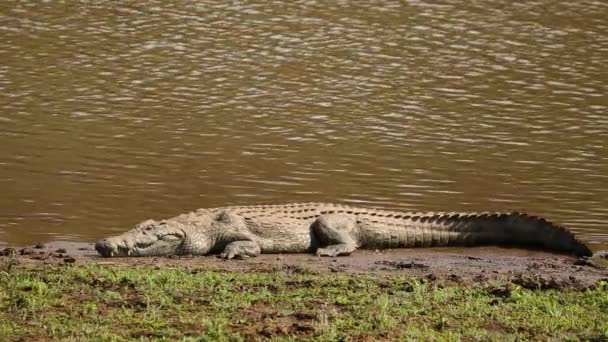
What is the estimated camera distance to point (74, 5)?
749 inches

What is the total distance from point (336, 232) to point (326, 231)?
2.9 inches

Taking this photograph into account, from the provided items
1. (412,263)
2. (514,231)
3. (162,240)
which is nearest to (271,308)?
(412,263)

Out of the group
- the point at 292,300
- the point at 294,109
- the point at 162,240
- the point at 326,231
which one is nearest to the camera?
the point at 292,300

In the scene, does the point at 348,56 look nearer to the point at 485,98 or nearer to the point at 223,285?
the point at 485,98

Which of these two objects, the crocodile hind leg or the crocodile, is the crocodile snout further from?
the crocodile hind leg

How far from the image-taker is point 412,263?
28.8 ft

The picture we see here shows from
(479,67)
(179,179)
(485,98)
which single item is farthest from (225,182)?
(479,67)

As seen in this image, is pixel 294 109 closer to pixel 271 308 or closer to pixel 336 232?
pixel 336 232

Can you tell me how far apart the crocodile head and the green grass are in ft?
2.72

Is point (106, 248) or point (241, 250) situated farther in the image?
point (241, 250)

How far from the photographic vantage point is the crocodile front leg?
9203 mm

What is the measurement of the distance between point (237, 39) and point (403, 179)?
6.03 m

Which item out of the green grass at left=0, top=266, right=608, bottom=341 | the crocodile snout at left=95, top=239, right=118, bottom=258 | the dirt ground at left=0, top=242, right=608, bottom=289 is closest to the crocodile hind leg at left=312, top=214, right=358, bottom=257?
the dirt ground at left=0, top=242, right=608, bottom=289

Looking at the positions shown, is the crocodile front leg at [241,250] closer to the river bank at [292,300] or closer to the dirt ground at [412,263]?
the dirt ground at [412,263]
